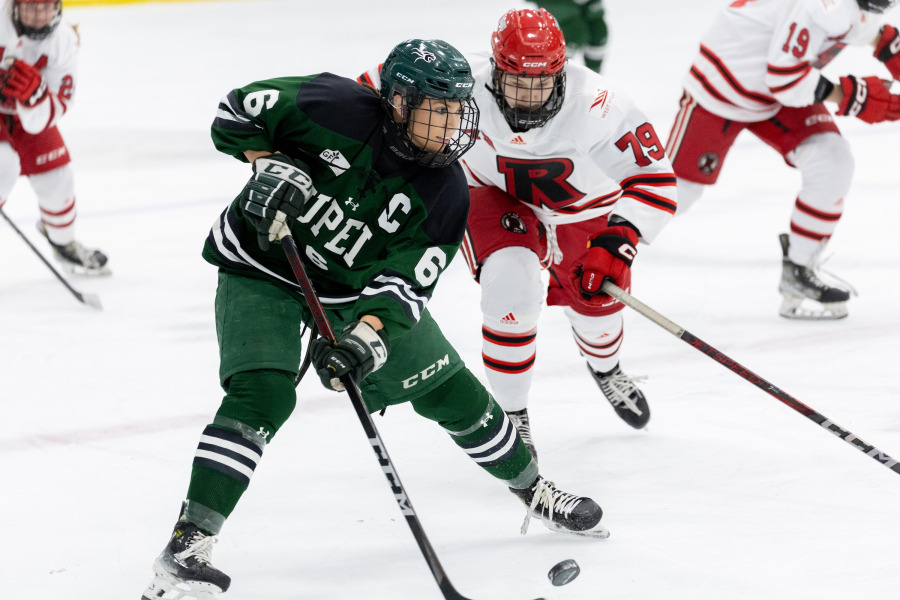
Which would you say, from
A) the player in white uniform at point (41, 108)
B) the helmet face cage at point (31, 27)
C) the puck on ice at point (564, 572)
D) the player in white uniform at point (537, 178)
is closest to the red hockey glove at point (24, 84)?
A: the player in white uniform at point (41, 108)

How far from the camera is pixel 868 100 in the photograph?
3498mm

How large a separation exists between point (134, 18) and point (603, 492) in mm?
7932

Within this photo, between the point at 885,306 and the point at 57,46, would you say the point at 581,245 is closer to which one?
the point at 885,306

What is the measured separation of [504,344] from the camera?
102 inches

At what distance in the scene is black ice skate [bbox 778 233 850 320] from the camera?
365 centimetres

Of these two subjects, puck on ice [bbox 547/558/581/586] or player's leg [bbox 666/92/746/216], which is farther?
player's leg [bbox 666/92/746/216]

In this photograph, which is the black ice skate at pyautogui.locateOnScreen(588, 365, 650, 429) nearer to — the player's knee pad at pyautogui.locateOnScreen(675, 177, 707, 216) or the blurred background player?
the player's knee pad at pyautogui.locateOnScreen(675, 177, 707, 216)

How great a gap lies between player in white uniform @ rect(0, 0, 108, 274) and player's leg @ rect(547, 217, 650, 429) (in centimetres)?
198

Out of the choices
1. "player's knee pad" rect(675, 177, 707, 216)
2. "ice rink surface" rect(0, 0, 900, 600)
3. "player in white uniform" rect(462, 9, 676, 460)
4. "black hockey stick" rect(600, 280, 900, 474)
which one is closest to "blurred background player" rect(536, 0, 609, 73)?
"ice rink surface" rect(0, 0, 900, 600)

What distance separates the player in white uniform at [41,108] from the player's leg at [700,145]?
211 cm

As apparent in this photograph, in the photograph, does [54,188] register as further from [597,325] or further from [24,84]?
[597,325]

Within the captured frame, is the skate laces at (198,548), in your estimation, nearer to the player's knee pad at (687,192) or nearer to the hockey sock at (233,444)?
the hockey sock at (233,444)

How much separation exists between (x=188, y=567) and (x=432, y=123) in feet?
2.77

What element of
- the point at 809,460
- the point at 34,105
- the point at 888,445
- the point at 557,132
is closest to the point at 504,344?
the point at 557,132
